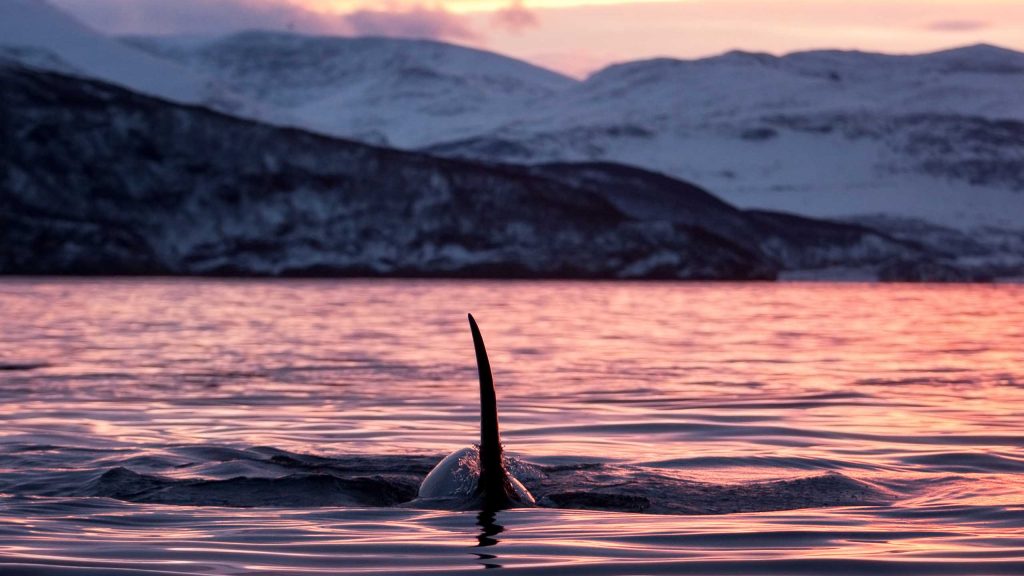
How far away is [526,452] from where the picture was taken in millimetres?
13016

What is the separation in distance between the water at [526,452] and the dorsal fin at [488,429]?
36cm

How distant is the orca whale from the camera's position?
880cm

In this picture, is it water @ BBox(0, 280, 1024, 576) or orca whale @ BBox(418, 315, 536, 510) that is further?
orca whale @ BBox(418, 315, 536, 510)

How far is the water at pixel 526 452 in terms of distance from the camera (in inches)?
307

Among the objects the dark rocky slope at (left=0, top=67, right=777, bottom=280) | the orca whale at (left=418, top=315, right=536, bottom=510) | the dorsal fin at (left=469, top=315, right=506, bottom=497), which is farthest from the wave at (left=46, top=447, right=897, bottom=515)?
the dark rocky slope at (left=0, top=67, right=777, bottom=280)

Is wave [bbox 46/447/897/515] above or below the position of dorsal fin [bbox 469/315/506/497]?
below

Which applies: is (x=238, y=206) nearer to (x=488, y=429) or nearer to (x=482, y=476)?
(x=482, y=476)

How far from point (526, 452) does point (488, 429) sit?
4287mm

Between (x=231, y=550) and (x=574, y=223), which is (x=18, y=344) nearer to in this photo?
(x=231, y=550)

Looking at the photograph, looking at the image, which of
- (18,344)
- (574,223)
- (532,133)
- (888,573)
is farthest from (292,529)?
(532,133)

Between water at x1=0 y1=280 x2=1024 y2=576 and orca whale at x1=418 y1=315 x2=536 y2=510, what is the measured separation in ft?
0.84

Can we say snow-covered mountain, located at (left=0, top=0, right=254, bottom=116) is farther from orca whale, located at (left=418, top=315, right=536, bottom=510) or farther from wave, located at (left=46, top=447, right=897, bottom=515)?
orca whale, located at (left=418, top=315, right=536, bottom=510)

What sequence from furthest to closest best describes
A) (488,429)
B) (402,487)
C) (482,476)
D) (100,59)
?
(100,59), (402,487), (482,476), (488,429)

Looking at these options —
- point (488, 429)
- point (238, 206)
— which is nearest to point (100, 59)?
point (238, 206)
